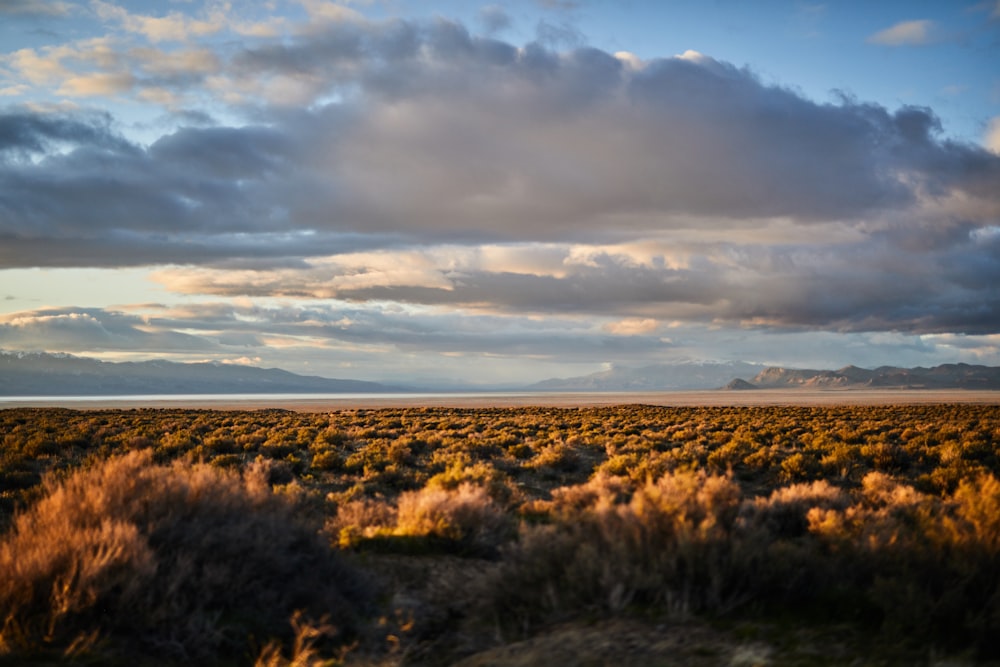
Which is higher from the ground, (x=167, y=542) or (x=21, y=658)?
(x=167, y=542)

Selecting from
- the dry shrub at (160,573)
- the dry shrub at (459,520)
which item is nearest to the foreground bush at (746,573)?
the dry shrub at (459,520)

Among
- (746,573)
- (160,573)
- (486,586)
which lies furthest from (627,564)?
(160,573)

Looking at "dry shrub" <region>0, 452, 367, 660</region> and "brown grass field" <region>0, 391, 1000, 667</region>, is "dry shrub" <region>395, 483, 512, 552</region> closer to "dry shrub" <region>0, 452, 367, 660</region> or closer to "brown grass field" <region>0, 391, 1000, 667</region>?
"brown grass field" <region>0, 391, 1000, 667</region>

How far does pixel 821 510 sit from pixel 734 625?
4116mm

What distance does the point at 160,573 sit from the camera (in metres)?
5.54

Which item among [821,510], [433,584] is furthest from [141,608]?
[821,510]

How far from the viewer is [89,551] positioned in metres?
5.23

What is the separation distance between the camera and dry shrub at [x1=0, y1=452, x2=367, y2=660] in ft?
16.9

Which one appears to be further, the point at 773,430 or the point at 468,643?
the point at 773,430

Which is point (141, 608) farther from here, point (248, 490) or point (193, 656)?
point (248, 490)

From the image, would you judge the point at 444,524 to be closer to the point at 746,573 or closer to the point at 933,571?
the point at 746,573

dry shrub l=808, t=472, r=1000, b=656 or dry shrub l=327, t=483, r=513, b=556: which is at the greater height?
dry shrub l=808, t=472, r=1000, b=656

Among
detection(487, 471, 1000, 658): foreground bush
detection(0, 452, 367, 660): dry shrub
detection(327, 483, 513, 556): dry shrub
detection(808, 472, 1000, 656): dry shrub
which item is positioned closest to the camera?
detection(808, 472, 1000, 656): dry shrub

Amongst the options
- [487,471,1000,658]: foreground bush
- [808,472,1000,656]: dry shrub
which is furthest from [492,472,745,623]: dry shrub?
[808,472,1000,656]: dry shrub
